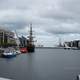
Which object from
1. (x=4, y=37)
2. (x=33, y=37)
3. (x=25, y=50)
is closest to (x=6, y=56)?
(x=25, y=50)

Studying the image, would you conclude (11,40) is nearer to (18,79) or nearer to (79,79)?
Answer: (18,79)

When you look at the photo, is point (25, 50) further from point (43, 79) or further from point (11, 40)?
point (43, 79)

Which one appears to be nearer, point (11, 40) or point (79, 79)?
point (79, 79)

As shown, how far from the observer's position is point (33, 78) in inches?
1588

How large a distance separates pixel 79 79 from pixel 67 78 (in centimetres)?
Answer: 3111

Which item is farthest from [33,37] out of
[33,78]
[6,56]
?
[33,78]

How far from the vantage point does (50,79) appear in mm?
38594

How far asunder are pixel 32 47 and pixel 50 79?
128310 mm

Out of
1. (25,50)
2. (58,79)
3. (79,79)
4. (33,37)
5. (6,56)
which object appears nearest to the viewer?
(79,79)

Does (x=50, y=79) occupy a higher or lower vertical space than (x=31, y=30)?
lower

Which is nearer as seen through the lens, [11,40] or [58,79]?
[58,79]

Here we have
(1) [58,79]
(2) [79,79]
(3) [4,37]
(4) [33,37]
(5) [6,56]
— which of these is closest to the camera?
(2) [79,79]

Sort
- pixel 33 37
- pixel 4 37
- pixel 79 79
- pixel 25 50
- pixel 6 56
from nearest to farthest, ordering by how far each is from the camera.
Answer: pixel 79 79 < pixel 6 56 < pixel 25 50 < pixel 33 37 < pixel 4 37

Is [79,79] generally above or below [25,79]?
above
